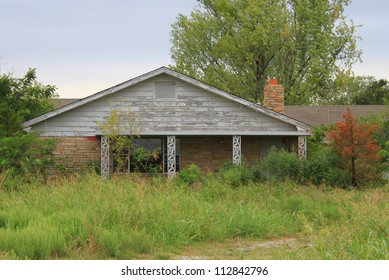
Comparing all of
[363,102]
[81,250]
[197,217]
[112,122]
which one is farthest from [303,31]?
[81,250]

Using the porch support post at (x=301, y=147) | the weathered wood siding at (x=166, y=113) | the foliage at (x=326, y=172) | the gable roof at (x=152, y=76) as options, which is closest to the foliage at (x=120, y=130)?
the weathered wood siding at (x=166, y=113)

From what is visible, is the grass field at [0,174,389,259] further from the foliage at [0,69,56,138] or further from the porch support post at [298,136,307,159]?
the foliage at [0,69,56,138]

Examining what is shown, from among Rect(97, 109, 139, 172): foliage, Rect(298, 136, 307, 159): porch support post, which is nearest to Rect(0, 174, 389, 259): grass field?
Rect(97, 109, 139, 172): foliage

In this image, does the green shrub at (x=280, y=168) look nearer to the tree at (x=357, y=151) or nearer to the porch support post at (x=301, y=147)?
the tree at (x=357, y=151)

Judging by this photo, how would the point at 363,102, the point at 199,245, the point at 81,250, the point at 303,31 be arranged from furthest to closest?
the point at 363,102
the point at 303,31
the point at 199,245
the point at 81,250

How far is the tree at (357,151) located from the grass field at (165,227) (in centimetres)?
642

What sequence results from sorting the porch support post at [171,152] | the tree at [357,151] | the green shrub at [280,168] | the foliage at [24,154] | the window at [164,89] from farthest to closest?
1. the window at [164,89]
2. the porch support post at [171,152]
3. the foliage at [24,154]
4. the green shrub at [280,168]
5. the tree at [357,151]

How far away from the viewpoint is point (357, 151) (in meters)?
22.3

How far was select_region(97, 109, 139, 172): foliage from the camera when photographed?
81.4ft

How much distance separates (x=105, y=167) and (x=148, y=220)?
14.3 m

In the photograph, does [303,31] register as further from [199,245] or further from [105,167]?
[199,245]

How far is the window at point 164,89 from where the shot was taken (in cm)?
2645

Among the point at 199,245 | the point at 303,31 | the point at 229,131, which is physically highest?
the point at 303,31

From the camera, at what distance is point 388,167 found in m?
24.1
